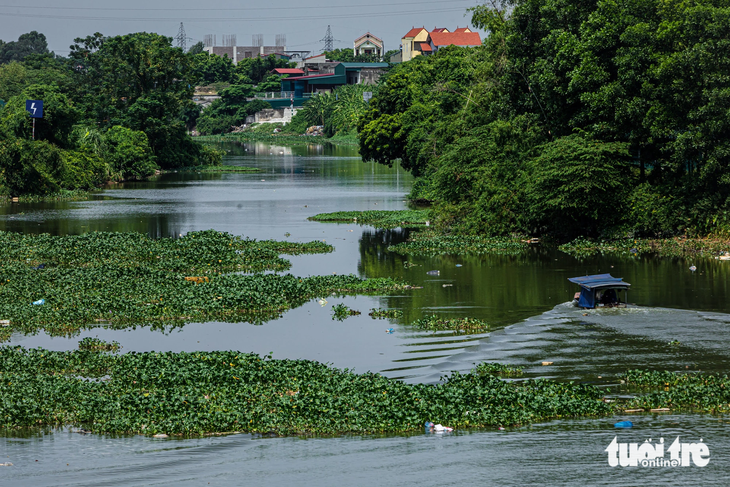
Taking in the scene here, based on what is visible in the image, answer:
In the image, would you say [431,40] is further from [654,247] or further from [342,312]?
[342,312]

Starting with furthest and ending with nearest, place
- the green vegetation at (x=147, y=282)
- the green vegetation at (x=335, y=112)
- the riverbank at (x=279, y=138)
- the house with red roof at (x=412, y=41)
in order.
Result: the house with red roof at (x=412, y=41), the green vegetation at (x=335, y=112), the riverbank at (x=279, y=138), the green vegetation at (x=147, y=282)

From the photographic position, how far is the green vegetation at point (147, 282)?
22.6 meters

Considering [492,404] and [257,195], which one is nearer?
[492,404]

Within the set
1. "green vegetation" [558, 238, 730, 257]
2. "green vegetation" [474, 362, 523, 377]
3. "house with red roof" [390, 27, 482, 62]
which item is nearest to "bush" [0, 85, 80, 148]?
"green vegetation" [558, 238, 730, 257]

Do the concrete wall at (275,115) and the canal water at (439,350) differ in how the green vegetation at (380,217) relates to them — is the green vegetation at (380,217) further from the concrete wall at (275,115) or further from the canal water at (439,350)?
the concrete wall at (275,115)

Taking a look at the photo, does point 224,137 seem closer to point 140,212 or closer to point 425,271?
point 140,212

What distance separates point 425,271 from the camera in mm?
30359

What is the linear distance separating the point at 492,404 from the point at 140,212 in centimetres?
3969

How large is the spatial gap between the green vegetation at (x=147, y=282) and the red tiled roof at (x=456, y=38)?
118160 mm

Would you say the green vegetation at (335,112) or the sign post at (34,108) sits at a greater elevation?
the green vegetation at (335,112)

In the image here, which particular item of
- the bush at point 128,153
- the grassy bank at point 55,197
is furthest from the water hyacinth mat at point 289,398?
the bush at point 128,153

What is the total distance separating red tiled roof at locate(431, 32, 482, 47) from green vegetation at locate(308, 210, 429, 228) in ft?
344

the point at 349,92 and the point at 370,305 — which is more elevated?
the point at 349,92

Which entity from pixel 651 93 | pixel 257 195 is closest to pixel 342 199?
pixel 257 195
